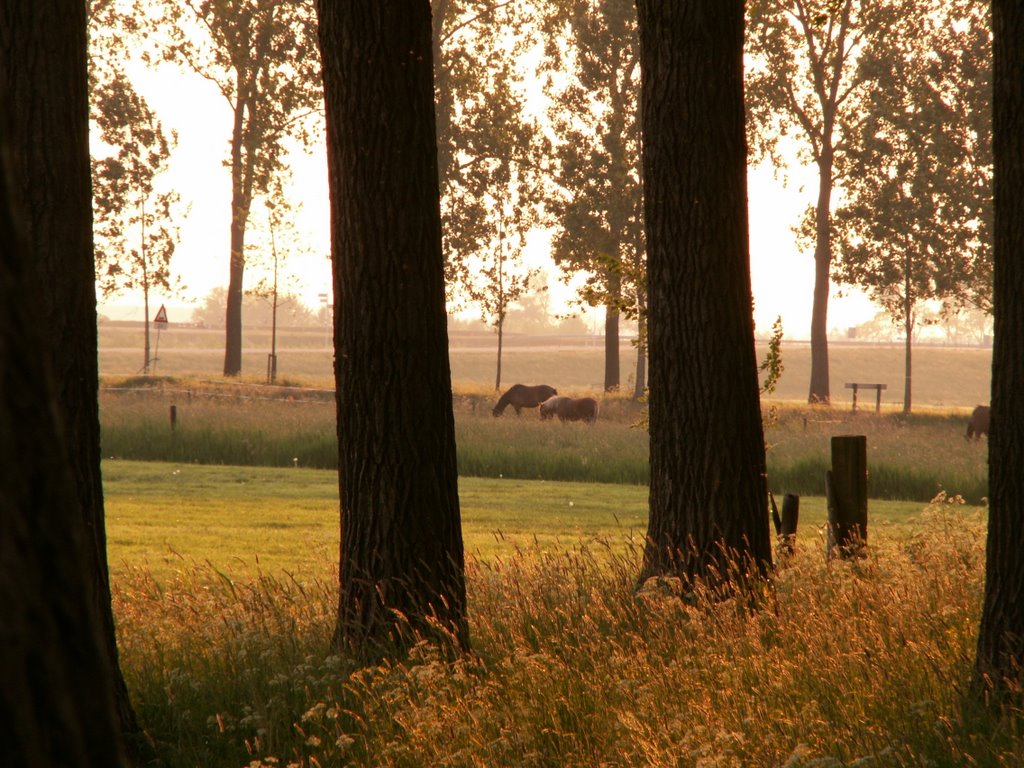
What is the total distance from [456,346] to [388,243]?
90719 mm

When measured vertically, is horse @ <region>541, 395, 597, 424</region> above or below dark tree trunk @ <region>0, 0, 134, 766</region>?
below

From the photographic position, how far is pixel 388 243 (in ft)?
21.6

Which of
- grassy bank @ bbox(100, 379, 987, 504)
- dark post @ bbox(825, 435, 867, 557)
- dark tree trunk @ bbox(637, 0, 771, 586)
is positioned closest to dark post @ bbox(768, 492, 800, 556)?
dark post @ bbox(825, 435, 867, 557)

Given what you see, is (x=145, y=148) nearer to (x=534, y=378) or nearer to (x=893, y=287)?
(x=893, y=287)

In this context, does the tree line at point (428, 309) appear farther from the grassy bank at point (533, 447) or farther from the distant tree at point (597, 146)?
the distant tree at point (597, 146)

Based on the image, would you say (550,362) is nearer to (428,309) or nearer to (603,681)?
(428,309)

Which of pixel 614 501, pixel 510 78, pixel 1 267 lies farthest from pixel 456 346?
pixel 1 267

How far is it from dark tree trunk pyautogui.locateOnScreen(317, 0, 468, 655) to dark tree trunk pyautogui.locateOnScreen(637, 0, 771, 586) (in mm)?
1725

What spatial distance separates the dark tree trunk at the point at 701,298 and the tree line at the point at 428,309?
14 mm

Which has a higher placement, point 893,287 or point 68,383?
point 893,287

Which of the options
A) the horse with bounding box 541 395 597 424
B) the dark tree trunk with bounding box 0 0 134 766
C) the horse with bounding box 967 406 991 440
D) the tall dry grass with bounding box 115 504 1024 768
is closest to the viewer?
the dark tree trunk with bounding box 0 0 134 766

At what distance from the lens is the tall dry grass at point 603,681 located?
15.9ft

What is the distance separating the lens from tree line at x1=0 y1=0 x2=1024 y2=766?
215 inches

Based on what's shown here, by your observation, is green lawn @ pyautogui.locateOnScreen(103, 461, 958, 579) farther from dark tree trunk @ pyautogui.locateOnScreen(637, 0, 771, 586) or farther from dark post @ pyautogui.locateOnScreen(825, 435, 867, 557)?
dark tree trunk @ pyautogui.locateOnScreen(637, 0, 771, 586)
